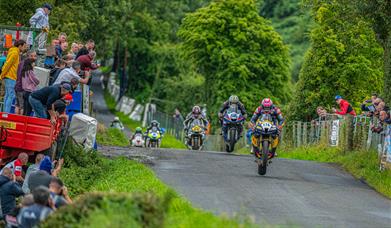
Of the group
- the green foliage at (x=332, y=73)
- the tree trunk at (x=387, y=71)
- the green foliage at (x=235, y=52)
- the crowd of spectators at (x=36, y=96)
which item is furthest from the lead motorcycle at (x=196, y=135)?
the green foliage at (x=235, y=52)

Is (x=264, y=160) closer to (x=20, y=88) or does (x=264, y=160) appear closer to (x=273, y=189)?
(x=273, y=189)

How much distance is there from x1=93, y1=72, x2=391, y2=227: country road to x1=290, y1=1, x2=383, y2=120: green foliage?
1631cm

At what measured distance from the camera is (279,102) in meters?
65.3

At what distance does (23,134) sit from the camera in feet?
80.8

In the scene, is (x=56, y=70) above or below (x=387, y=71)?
below

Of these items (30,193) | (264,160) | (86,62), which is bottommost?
(30,193)

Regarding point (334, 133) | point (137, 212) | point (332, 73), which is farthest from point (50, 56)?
→ point (332, 73)

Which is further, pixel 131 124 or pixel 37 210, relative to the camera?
pixel 131 124

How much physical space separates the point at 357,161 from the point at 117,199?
15518 mm

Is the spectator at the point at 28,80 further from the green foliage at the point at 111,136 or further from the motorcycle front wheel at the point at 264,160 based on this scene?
the green foliage at the point at 111,136

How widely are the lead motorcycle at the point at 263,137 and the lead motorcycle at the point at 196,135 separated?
12213 millimetres

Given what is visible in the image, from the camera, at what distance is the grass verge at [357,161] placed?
84.3ft

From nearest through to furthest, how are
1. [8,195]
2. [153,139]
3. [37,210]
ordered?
[37,210]
[8,195]
[153,139]

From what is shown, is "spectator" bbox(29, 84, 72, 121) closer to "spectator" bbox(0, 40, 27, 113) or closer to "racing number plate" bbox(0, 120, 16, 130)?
"racing number plate" bbox(0, 120, 16, 130)
